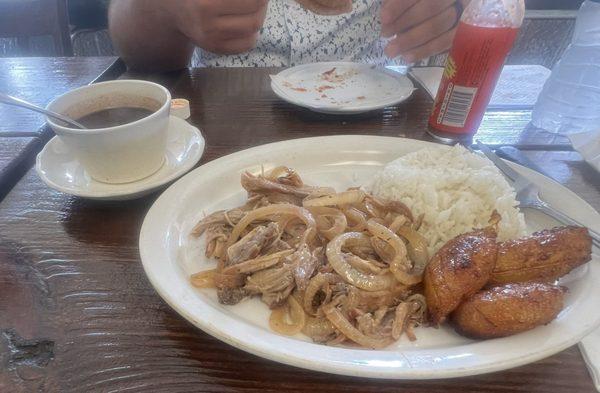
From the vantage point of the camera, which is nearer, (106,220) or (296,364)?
(296,364)

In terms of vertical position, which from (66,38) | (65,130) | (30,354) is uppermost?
(65,130)

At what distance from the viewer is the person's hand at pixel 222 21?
1.58 meters

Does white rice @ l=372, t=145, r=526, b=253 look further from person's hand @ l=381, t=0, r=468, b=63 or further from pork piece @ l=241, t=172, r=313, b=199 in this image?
person's hand @ l=381, t=0, r=468, b=63

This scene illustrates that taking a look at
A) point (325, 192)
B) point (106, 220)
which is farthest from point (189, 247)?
point (325, 192)

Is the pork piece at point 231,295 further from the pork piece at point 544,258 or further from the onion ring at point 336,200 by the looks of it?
the pork piece at point 544,258

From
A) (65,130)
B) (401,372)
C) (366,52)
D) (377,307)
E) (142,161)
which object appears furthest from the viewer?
(366,52)

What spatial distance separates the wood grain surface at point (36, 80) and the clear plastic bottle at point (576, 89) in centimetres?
200

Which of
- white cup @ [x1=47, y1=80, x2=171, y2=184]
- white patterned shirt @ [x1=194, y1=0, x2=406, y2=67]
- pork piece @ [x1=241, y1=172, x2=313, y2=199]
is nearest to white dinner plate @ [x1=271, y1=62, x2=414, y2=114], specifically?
white patterned shirt @ [x1=194, y1=0, x2=406, y2=67]

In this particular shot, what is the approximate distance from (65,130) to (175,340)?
1.97 feet

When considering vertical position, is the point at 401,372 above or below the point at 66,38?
above

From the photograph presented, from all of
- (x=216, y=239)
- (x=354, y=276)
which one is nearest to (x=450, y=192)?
(x=354, y=276)

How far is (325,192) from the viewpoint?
3.74 feet

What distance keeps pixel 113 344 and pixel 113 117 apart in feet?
2.29

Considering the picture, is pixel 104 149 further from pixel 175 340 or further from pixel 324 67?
pixel 324 67
